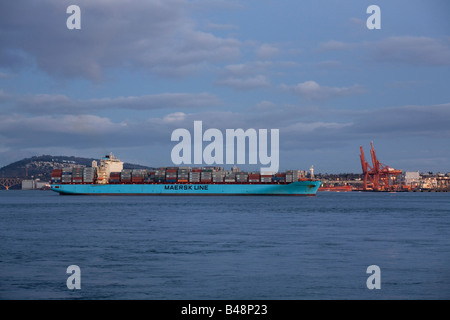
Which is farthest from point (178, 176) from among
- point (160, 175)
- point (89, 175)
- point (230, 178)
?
point (89, 175)

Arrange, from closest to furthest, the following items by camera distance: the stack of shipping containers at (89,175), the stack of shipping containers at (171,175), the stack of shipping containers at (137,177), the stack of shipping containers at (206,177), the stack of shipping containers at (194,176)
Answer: the stack of shipping containers at (206,177) < the stack of shipping containers at (194,176) < the stack of shipping containers at (171,175) < the stack of shipping containers at (137,177) < the stack of shipping containers at (89,175)

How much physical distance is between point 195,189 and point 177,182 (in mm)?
4979

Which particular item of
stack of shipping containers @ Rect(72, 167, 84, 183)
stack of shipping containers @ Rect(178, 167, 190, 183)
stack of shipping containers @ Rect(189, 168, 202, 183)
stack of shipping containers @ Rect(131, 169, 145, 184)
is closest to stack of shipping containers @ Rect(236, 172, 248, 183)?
stack of shipping containers @ Rect(189, 168, 202, 183)

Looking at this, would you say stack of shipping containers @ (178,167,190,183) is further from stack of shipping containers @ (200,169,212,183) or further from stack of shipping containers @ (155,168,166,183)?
stack of shipping containers @ (155,168,166,183)

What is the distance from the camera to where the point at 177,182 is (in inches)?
5453

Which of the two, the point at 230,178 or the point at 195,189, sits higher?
the point at 230,178

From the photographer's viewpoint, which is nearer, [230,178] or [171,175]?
[230,178]

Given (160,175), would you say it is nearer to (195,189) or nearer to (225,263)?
(195,189)

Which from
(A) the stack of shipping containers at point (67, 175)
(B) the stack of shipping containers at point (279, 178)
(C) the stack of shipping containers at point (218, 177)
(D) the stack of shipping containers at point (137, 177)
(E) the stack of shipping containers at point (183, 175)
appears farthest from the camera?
Answer: (A) the stack of shipping containers at point (67, 175)

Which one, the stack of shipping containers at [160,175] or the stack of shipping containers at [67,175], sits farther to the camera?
the stack of shipping containers at [67,175]

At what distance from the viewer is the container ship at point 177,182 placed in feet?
438

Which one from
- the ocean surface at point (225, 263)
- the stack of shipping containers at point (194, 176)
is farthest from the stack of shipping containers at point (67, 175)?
the ocean surface at point (225, 263)

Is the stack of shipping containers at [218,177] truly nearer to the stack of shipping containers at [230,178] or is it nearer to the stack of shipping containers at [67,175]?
the stack of shipping containers at [230,178]
